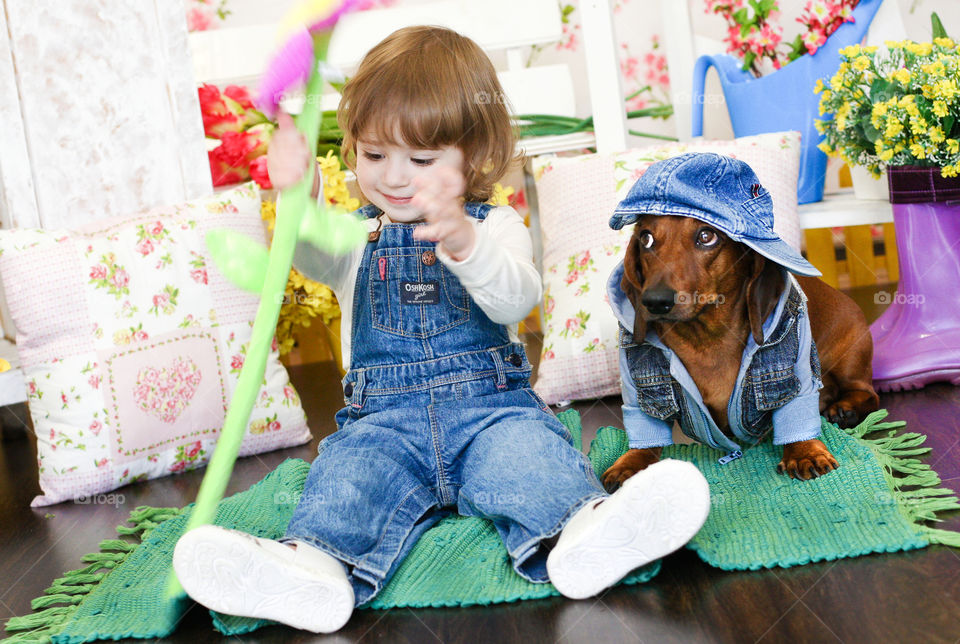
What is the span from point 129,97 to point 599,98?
3.52 ft

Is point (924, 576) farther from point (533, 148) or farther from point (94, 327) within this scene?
point (533, 148)

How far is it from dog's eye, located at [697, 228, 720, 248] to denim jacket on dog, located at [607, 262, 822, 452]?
12 centimetres

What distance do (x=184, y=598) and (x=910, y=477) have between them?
2.91 ft

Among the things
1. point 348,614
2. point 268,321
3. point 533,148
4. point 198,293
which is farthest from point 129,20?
point 348,614

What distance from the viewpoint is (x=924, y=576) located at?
2.87 ft

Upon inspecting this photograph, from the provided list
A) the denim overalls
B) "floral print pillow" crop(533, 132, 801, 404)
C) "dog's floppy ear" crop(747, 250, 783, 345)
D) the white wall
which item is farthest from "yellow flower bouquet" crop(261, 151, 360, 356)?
the white wall

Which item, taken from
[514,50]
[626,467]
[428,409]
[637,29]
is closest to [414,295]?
[428,409]

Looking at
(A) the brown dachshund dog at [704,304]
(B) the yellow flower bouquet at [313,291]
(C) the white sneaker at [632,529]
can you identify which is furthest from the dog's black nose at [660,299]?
(B) the yellow flower bouquet at [313,291]

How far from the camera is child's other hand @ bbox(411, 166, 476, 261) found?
95cm

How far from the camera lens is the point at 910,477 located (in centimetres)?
112

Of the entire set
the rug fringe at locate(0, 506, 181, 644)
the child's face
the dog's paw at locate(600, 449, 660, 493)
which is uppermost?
the child's face

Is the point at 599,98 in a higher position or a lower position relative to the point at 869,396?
higher

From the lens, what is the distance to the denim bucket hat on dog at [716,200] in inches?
44.5

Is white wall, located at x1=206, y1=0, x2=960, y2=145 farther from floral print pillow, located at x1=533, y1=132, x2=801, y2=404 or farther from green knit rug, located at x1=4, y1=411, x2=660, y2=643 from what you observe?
green knit rug, located at x1=4, y1=411, x2=660, y2=643
